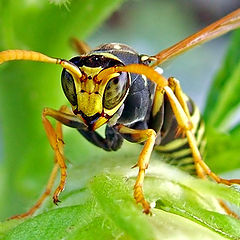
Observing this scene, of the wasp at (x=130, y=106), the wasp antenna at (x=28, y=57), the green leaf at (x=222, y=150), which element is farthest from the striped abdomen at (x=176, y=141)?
the wasp antenna at (x=28, y=57)

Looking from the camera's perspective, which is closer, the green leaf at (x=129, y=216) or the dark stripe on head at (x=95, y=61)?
the green leaf at (x=129, y=216)

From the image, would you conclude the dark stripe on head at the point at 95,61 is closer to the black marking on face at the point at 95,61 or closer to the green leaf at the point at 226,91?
the black marking on face at the point at 95,61

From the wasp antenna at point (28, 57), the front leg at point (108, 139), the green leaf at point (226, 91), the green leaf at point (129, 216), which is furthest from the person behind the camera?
the green leaf at point (226, 91)

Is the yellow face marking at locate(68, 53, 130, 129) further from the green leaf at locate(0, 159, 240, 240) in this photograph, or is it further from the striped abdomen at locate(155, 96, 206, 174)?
the striped abdomen at locate(155, 96, 206, 174)

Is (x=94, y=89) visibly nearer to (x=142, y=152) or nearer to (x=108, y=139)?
(x=142, y=152)

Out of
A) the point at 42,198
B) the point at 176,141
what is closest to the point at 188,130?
the point at 176,141

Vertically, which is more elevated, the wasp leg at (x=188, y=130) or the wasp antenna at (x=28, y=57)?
the wasp antenna at (x=28, y=57)

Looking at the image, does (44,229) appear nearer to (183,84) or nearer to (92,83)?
(92,83)
